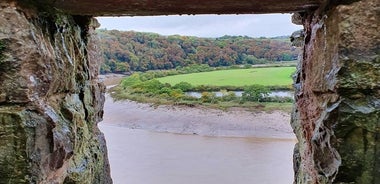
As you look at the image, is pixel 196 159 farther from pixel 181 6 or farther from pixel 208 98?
pixel 181 6

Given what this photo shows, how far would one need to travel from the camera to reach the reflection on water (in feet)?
16.7

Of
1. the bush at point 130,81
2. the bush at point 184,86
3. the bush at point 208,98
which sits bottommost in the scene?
the bush at point 208,98

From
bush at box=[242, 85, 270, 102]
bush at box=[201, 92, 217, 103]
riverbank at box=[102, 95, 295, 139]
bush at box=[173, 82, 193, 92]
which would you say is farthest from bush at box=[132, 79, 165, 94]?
bush at box=[242, 85, 270, 102]

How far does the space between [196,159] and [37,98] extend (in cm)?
493

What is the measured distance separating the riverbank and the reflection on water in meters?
0.44

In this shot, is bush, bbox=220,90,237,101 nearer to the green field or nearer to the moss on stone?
the green field

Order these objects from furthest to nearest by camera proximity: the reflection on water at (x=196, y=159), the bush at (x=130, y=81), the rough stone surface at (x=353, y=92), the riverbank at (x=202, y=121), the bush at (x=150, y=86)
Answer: the bush at (x=130, y=81) < the bush at (x=150, y=86) < the riverbank at (x=202, y=121) < the reflection on water at (x=196, y=159) < the rough stone surface at (x=353, y=92)

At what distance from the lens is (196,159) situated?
603cm

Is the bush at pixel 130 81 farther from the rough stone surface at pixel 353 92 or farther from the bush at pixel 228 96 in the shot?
the rough stone surface at pixel 353 92

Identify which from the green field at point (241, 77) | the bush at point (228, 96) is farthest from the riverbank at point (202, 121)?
the green field at point (241, 77)

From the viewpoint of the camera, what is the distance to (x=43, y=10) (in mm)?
1378

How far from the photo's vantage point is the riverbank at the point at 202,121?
26.1 feet

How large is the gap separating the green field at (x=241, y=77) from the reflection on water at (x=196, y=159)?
3.92m

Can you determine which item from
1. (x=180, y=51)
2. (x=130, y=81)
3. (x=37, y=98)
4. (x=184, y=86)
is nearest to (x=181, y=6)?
(x=37, y=98)
